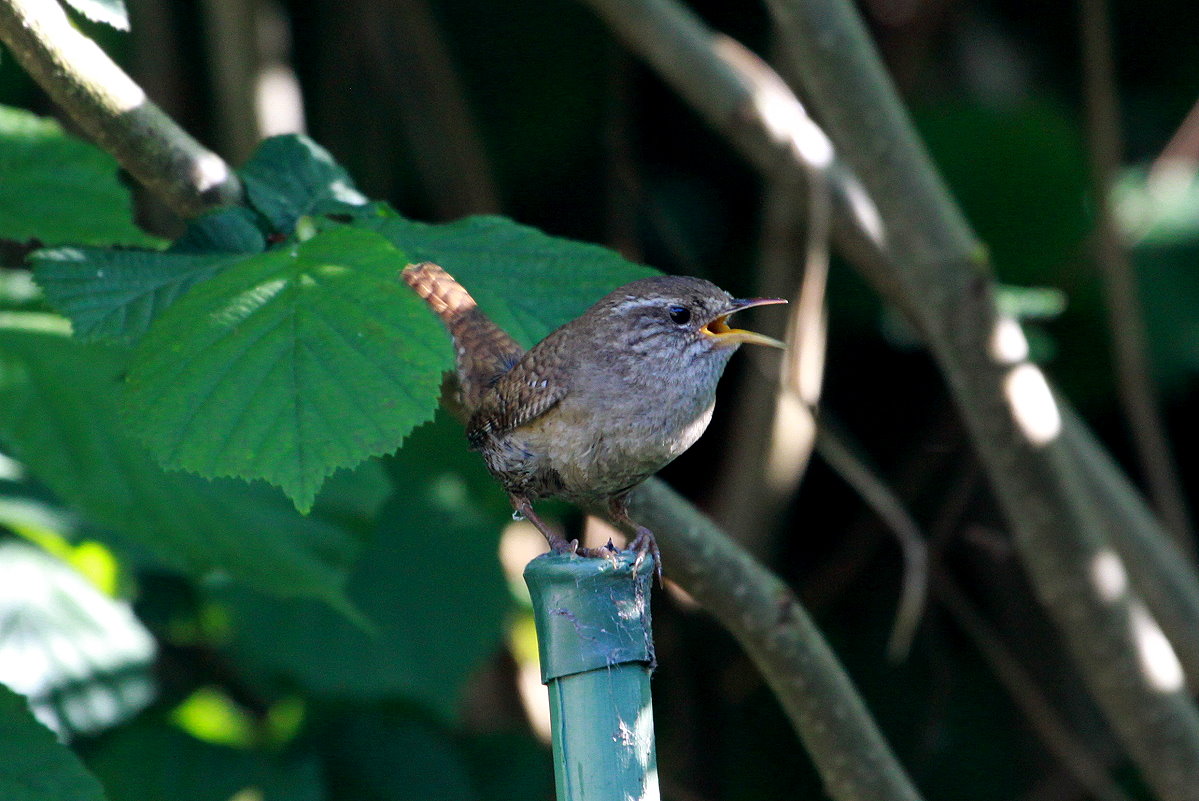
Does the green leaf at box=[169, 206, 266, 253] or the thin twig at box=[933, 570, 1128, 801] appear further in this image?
the thin twig at box=[933, 570, 1128, 801]

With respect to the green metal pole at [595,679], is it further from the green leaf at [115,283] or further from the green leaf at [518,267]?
the green leaf at [115,283]

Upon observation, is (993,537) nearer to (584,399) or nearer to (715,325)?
(715,325)

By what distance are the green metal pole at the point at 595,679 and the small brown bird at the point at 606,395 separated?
133 mm

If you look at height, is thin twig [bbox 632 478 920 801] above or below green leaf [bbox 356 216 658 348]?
below

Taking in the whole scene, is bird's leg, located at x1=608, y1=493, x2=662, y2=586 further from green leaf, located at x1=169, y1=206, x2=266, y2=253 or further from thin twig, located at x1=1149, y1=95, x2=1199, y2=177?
thin twig, located at x1=1149, y1=95, x2=1199, y2=177

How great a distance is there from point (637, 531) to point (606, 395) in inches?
8.9

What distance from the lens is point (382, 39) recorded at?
4406 millimetres

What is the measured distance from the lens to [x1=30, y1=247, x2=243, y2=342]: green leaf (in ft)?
5.48

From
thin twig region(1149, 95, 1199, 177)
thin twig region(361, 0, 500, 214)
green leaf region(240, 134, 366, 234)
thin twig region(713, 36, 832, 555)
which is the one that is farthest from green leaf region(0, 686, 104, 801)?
thin twig region(1149, 95, 1199, 177)

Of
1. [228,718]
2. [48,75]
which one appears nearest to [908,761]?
[228,718]

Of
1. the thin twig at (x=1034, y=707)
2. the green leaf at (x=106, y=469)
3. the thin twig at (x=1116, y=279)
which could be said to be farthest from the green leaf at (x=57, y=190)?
the thin twig at (x=1116, y=279)

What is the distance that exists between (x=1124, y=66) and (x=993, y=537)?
293 centimetres

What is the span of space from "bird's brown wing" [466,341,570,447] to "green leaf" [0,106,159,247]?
0.74 metres

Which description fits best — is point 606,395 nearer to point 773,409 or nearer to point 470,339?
point 470,339
